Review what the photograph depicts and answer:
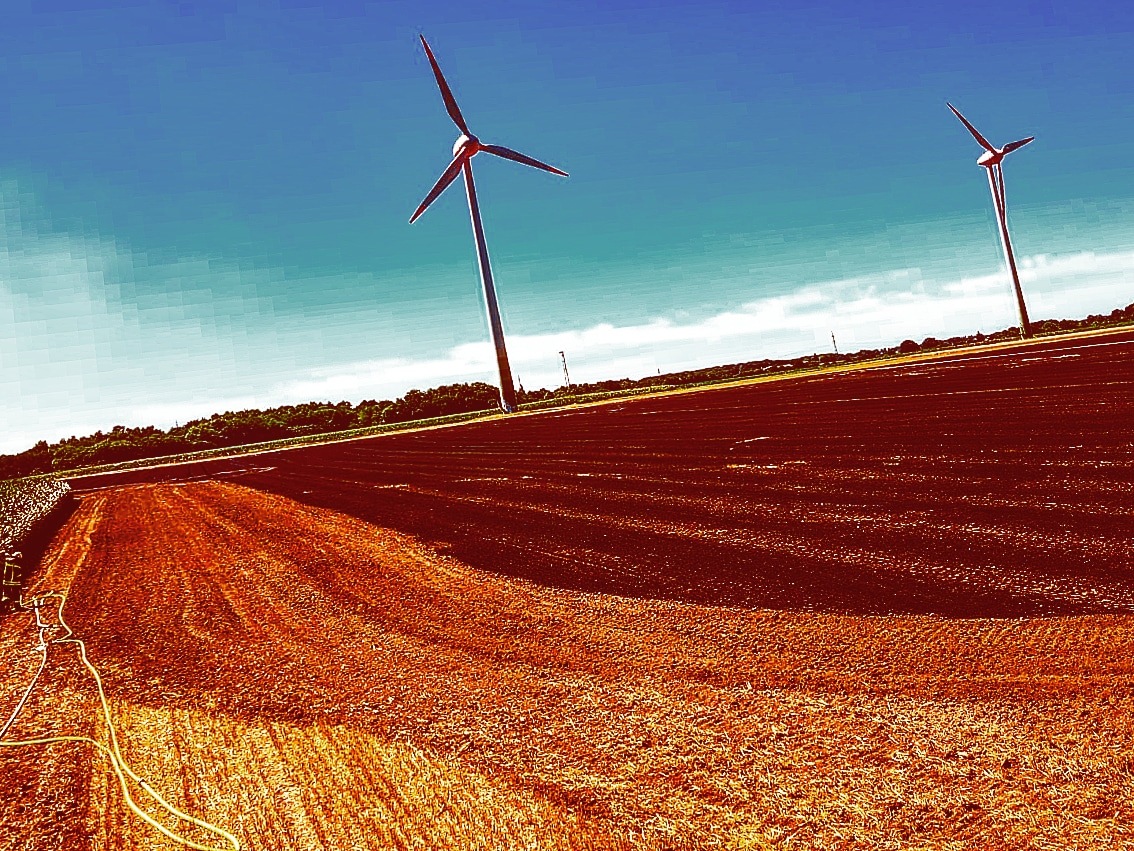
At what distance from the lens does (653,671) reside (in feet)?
19.3

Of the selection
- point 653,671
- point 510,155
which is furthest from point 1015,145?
point 653,671

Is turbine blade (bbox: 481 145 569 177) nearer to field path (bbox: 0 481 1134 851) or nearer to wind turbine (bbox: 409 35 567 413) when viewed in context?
wind turbine (bbox: 409 35 567 413)

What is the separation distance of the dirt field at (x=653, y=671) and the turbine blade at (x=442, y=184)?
46545 mm

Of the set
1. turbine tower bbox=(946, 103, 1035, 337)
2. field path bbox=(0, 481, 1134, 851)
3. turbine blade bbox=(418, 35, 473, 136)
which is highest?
turbine blade bbox=(418, 35, 473, 136)

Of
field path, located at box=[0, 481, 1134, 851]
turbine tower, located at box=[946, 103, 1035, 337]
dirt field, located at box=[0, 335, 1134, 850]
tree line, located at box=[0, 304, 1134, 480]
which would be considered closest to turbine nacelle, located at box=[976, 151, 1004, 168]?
turbine tower, located at box=[946, 103, 1035, 337]

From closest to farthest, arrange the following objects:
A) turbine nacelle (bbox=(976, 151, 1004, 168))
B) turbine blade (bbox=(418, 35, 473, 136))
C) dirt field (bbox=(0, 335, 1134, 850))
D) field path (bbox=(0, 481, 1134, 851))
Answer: field path (bbox=(0, 481, 1134, 851)), dirt field (bbox=(0, 335, 1134, 850)), turbine blade (bbox=(418, 35, 473, 136)), turbine nacelle (bbox=(976, 151, 1004, 168))

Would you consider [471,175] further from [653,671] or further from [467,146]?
[653,671]

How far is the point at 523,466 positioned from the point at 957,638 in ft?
49.5

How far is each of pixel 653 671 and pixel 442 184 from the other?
184 ft

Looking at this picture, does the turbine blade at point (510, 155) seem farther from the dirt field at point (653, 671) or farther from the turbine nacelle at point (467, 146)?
the dirt field at point (653, 671)

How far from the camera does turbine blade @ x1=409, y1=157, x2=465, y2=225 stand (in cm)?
5506

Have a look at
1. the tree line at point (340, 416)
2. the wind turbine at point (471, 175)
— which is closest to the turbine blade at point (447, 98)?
the wind turbine at point (471, 175)

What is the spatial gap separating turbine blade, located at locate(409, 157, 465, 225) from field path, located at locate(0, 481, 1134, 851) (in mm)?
51394

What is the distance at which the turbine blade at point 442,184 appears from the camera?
55.1 meters
